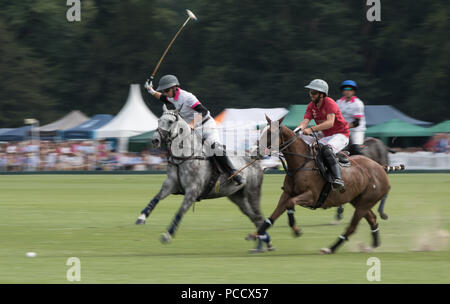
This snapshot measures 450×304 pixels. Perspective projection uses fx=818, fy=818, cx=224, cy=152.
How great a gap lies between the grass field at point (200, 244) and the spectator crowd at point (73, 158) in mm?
14328

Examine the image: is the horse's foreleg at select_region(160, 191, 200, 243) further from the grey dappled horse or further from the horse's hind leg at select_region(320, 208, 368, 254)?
the horse's hind leg at select_region(320, 208, 368, 254)

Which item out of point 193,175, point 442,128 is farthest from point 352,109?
point 442,128

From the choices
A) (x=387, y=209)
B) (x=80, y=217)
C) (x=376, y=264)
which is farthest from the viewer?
(x=387, y=209)

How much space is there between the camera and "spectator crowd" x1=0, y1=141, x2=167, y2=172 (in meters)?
34.5

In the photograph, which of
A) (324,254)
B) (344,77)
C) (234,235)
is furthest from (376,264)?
(344,77)

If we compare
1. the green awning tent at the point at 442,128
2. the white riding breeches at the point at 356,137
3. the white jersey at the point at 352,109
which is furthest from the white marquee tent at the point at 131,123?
the white jersey at the point at 352,109

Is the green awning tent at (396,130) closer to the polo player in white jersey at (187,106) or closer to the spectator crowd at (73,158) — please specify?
the spectator crowd at (73,158)

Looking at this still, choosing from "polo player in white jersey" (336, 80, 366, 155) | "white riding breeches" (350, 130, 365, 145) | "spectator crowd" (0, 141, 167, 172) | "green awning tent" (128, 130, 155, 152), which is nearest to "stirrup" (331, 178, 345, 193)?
"polo player in white jersey" (336, 80, 366, 155)

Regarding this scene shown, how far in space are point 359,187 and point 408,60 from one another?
39.4 metres

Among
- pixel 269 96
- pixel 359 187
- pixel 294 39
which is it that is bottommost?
pixel 359 187

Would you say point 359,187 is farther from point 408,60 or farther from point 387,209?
point 408,60

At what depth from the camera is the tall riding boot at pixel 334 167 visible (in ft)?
33.3

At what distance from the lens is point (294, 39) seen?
158ft

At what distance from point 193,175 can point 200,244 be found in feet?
3.38
